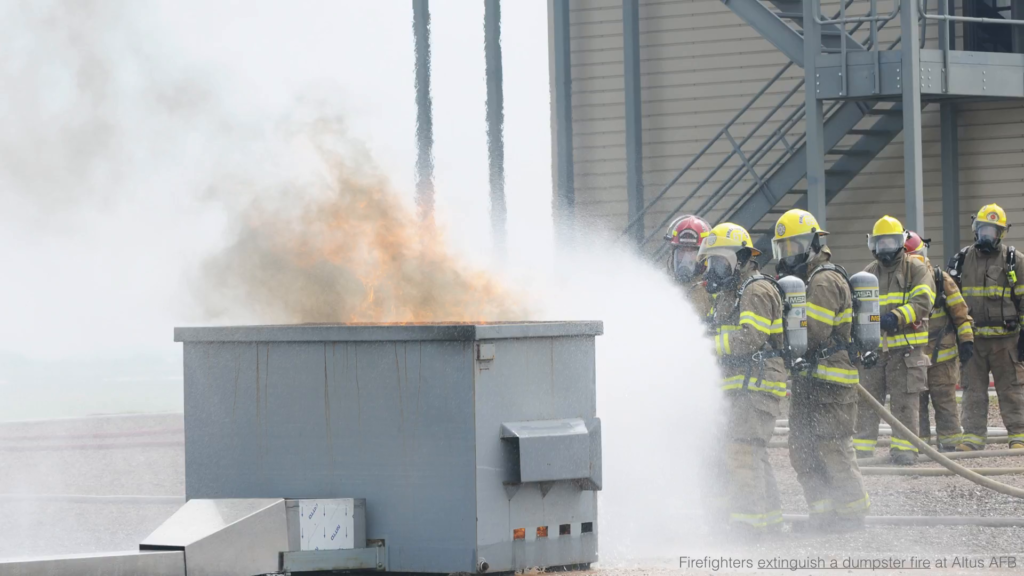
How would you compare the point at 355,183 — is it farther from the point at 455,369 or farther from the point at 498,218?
the point at 498,218

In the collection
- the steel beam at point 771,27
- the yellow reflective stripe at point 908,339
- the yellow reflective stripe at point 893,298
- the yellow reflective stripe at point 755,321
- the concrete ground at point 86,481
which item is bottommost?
the concrete ground at point 86,481

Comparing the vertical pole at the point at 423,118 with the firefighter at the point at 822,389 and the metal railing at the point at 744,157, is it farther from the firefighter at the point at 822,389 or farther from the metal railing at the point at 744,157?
the metal railing at the point at 744,157

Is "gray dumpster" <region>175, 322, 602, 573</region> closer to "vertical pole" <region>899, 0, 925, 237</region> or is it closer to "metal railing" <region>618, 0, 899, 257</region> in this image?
"vertical pole" <region>899, 0, 925, 237</region>

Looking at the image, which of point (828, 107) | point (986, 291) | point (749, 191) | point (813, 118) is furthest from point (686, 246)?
point (828, 107)

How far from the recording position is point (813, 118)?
542 inches

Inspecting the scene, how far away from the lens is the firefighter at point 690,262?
8.45 metres

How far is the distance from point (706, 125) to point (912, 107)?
3.97 metres

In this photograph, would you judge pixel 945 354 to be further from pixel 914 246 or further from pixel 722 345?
pixel 722 345

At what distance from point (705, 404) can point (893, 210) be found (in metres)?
9.10

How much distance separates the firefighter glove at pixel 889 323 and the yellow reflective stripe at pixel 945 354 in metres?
0.82

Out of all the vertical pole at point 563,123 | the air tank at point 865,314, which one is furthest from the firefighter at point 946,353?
the vertical pole at point 563,123

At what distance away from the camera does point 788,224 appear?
8.26 metres

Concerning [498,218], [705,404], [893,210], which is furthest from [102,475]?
[893,210]

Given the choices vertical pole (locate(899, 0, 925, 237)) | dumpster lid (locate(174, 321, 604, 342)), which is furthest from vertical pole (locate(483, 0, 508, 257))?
dumpster lid (locate(174, 321, 604, 342))
